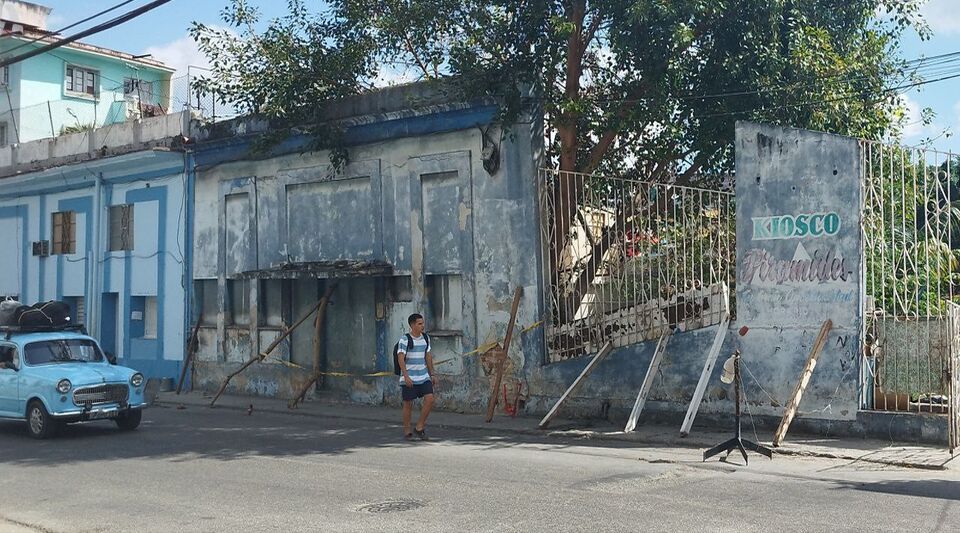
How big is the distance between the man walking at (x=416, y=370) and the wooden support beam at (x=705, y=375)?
3424mm

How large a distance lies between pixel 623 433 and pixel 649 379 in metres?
0.88

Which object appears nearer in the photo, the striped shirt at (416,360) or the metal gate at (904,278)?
the metal gate at (904,278)

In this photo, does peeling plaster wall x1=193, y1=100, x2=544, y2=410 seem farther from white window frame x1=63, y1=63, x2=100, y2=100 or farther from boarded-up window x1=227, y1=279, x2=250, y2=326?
white window frame x1=63, y1=63, x2=100, y2=100

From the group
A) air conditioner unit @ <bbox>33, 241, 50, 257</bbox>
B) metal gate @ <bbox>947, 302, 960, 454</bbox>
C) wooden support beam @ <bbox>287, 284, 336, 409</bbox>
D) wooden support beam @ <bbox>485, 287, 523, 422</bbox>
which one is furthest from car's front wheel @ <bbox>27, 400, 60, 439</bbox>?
air conditioner unit @ <bbox>33, 241, 50, 257</bbox>

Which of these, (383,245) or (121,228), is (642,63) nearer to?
(383,245)

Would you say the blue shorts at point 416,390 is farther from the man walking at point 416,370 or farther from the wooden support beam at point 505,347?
the wooden support beam at point 505,347

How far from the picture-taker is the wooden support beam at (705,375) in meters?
12.9

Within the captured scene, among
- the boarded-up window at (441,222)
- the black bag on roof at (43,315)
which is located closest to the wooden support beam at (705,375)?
the boarded-up window at (441,222)

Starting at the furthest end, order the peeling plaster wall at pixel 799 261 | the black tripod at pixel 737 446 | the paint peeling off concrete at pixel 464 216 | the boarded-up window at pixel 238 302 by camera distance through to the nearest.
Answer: the boarded-up window at pixel 238 302 → the paint peeling off concrete at pixel 464 216 → the peeling plaster wall at pixel 799 261 → the black tripod at pixel 737 446

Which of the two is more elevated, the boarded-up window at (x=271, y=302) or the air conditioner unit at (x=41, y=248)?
the air conditioner unit at (x=41, y=248)

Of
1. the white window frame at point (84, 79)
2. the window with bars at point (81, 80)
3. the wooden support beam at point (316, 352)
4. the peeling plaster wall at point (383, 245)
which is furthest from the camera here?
the window with bars at point (81, 80)

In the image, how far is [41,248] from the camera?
26.5 metres

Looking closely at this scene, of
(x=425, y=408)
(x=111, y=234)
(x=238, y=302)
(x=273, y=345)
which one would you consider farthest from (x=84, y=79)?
(x=425, y=408)

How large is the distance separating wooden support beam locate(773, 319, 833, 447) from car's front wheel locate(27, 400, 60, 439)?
9.95 m
